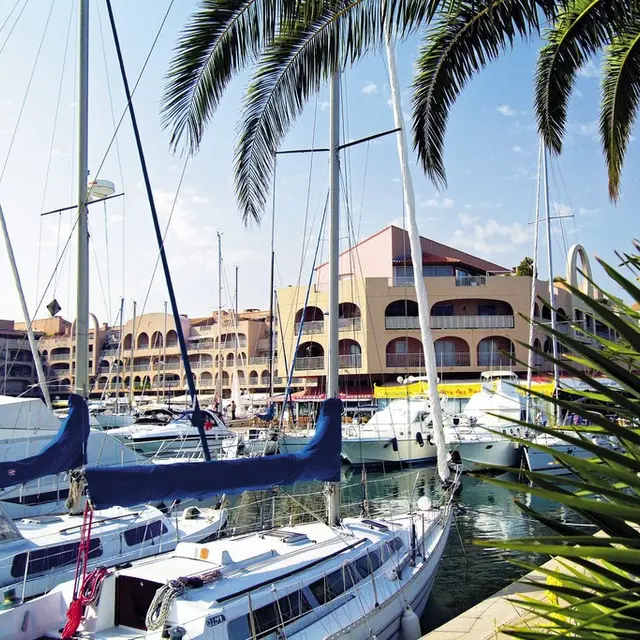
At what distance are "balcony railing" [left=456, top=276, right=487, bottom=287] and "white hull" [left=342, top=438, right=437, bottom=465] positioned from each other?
21040 millimetres

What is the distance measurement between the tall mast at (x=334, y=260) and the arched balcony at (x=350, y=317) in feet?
121

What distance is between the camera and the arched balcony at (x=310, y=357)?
52188mm

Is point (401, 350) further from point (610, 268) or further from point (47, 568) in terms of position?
point (610, 268)

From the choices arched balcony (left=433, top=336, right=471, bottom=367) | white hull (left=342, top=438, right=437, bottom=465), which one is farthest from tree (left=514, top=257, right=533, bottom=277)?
white hull (left=342, top=438, right=437, bottom=465)

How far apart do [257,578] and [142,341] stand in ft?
228

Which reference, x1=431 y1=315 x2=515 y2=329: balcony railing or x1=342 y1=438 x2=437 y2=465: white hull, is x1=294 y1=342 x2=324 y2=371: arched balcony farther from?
x1=342 y1=438 x2=437 y2=465: white hull

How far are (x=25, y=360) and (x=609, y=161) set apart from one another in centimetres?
7886

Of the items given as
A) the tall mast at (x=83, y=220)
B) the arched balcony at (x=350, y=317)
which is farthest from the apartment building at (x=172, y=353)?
the tall mast at (x=83, y=220)

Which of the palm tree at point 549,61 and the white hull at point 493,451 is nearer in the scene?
the palm tree at point 549,61

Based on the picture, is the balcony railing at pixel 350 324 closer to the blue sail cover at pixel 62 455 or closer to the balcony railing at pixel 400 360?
the balcony railing at pixel 400 360

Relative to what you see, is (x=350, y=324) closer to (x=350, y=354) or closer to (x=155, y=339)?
(x=350, y=354)

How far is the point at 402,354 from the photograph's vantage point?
4950 centimetres

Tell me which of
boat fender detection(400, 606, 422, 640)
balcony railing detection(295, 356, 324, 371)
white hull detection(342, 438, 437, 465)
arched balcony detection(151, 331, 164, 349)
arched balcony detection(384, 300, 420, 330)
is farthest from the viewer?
arched balcony detection(151, 331, 164, 349)

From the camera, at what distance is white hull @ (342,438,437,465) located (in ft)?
104
